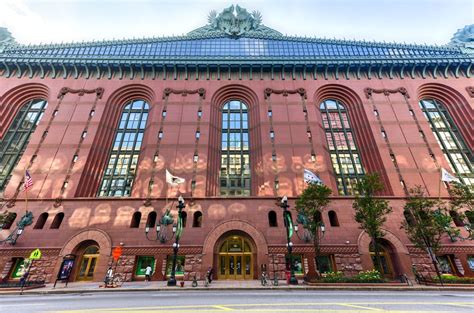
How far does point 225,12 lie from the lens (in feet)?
160

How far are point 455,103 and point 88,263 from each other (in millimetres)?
55285

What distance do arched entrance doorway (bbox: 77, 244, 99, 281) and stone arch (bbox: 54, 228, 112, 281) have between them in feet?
1.70

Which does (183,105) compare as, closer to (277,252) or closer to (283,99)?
(283,99)

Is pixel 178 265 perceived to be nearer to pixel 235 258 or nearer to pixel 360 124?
pixel 235 258

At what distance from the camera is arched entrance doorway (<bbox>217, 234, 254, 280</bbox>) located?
22.7m

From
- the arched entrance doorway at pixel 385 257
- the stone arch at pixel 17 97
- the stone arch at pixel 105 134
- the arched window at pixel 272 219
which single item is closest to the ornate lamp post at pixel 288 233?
the arched window at pixel 272 219

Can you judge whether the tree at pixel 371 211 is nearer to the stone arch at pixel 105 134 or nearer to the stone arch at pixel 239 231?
the stone arch at pixel 239 231

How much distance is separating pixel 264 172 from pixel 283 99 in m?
13.1

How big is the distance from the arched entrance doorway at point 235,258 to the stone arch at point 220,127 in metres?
6.31

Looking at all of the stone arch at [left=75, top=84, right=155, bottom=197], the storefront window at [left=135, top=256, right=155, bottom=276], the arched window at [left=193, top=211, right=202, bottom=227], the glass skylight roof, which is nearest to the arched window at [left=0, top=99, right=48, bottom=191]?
the glass skylight roof

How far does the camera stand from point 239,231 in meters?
23.9

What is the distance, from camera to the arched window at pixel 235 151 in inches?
1147


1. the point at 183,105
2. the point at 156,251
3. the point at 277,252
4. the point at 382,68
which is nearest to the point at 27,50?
the point at 183,105

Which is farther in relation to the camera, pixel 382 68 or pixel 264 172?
pixel 382 68
